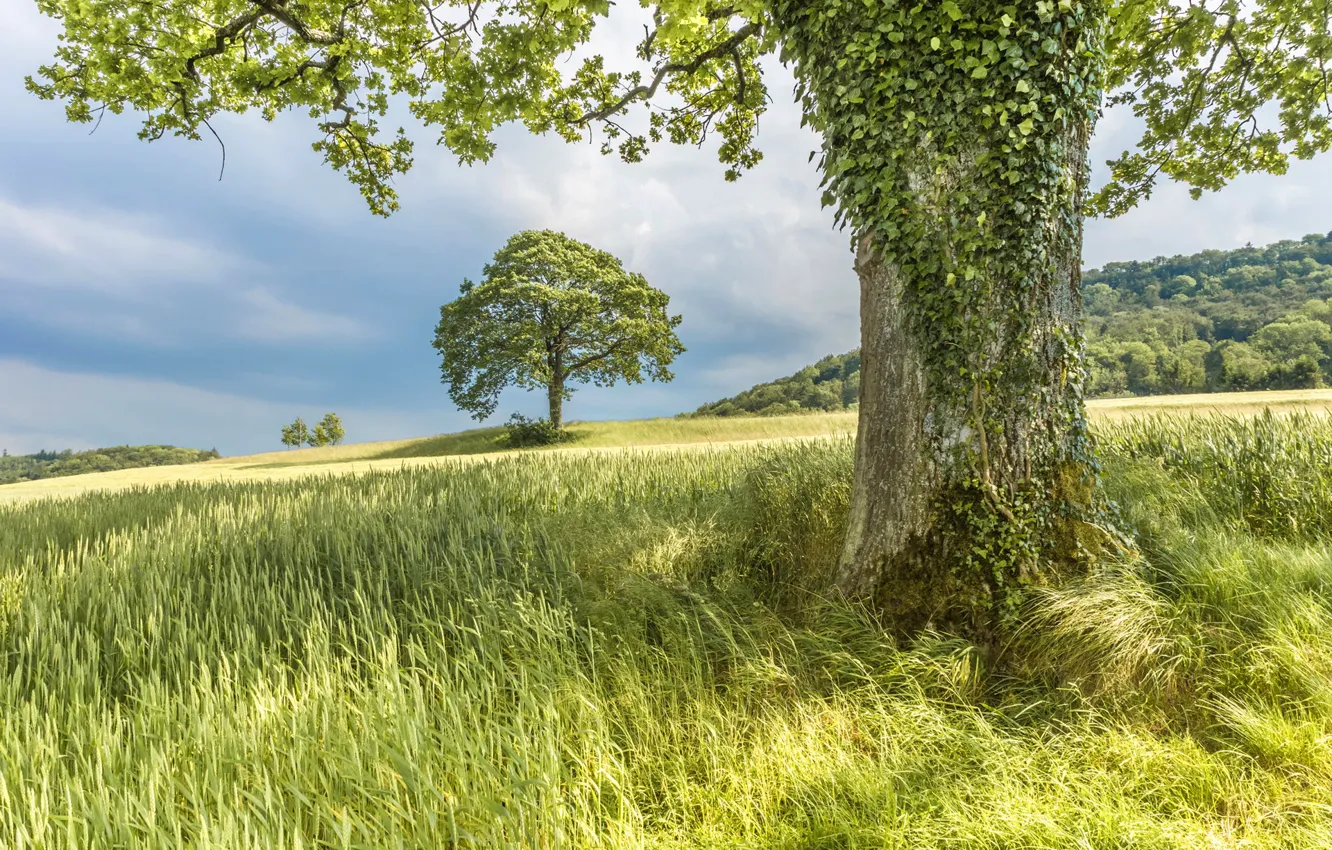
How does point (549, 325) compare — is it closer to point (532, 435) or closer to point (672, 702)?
point (532, 435)

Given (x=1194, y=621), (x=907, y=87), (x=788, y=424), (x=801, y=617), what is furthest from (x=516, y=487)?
(x=788, y=424)

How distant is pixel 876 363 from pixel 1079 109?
6.33 ft

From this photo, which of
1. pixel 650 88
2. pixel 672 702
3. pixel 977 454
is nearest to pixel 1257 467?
pixel 977 454

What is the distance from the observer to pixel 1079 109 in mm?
3564

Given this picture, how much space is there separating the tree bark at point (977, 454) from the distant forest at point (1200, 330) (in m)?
41.1

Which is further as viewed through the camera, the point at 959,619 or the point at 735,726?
the point at 959,619

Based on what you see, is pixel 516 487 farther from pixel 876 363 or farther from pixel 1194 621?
pixel 1194 621

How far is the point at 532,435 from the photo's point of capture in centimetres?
2791

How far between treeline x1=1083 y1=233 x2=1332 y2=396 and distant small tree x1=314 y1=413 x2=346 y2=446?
71.3 meters

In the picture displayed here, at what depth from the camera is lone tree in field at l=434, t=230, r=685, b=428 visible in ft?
89.8

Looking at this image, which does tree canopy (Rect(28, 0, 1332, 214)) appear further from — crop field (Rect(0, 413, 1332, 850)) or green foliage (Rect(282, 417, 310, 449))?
green foliage (Rect(282, 417, 310, 449))

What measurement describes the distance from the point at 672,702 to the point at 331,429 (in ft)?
223

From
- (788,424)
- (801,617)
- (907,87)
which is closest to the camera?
(907,87)

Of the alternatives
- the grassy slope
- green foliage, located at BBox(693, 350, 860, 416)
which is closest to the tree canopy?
the grassy slope
